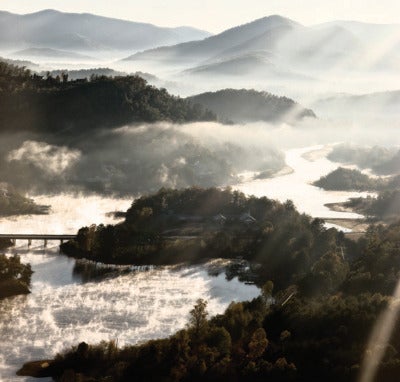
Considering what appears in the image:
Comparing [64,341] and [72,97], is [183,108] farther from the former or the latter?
[64,341]

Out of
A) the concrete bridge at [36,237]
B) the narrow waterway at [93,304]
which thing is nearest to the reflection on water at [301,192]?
the concrete bridge at [36,237]

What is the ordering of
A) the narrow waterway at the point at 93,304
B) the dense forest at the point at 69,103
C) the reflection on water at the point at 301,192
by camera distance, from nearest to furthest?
the narrow waterway at the point at 93,304 < the reflection on water at the point at 301,192 < the dense forest at the point at 69,103

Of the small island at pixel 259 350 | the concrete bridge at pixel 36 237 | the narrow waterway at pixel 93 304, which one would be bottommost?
the narrow waterway at pixel 93 304

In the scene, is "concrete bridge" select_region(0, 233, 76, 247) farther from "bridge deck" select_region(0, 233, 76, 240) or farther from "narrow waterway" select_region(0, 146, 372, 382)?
"narrow waterway" select_region(0, 146, 372, 382)

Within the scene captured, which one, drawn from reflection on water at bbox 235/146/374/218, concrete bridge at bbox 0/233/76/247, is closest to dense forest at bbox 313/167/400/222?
reflection on water at bbox 235/146/374/218

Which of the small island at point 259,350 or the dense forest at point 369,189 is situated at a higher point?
the dense forest at point 369,189

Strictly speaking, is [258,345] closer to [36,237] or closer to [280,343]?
[280,343]

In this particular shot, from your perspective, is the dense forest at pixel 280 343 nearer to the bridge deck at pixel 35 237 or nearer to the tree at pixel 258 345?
the tree at pixel 258 345

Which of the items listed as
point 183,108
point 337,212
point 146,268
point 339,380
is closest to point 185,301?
point 146,268
